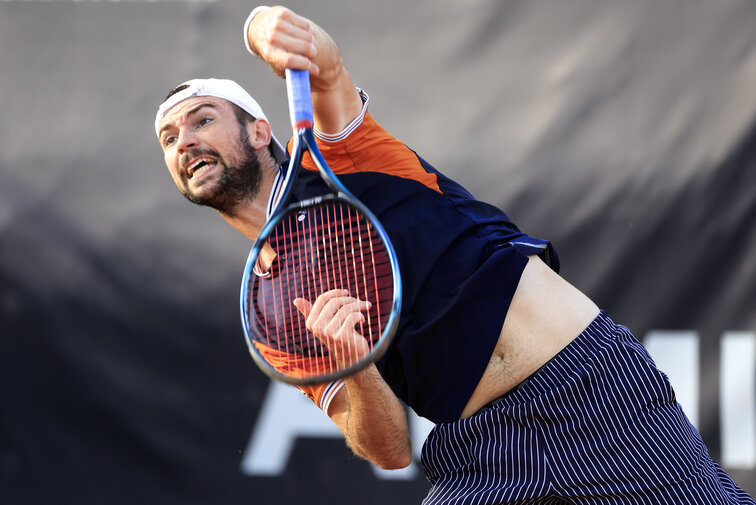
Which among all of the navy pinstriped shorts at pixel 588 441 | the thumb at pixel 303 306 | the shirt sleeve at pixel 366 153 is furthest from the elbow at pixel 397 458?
the shirt sleeve at pixel 366 153

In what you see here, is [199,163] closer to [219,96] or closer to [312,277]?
[219,96]

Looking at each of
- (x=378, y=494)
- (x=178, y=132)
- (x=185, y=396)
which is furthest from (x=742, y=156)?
(x=185, y=396)

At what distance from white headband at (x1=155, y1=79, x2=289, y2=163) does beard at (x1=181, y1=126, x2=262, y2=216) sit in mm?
118

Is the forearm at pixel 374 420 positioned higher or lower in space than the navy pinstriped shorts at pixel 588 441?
lower

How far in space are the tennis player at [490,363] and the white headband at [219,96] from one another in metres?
0.29

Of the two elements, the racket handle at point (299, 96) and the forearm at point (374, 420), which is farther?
the forearm at point (374, 420)

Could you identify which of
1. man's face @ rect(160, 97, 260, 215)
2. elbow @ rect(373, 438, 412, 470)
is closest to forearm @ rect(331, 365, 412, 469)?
elbow @ rect(373, 438, 412, 470)

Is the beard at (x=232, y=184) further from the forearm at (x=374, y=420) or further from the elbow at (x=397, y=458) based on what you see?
the elbow at (x=397, y=458)

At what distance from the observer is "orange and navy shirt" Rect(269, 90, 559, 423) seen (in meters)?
1.96

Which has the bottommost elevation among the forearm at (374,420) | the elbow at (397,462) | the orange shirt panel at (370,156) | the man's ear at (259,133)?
the elbow at (397,462)

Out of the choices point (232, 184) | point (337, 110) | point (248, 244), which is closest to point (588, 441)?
point (337, 110)

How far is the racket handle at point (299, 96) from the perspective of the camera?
1.78 meters

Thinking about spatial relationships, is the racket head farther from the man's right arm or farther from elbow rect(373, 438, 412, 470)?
elbow rect(373, 438, 412, 470)

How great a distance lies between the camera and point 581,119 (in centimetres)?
314
